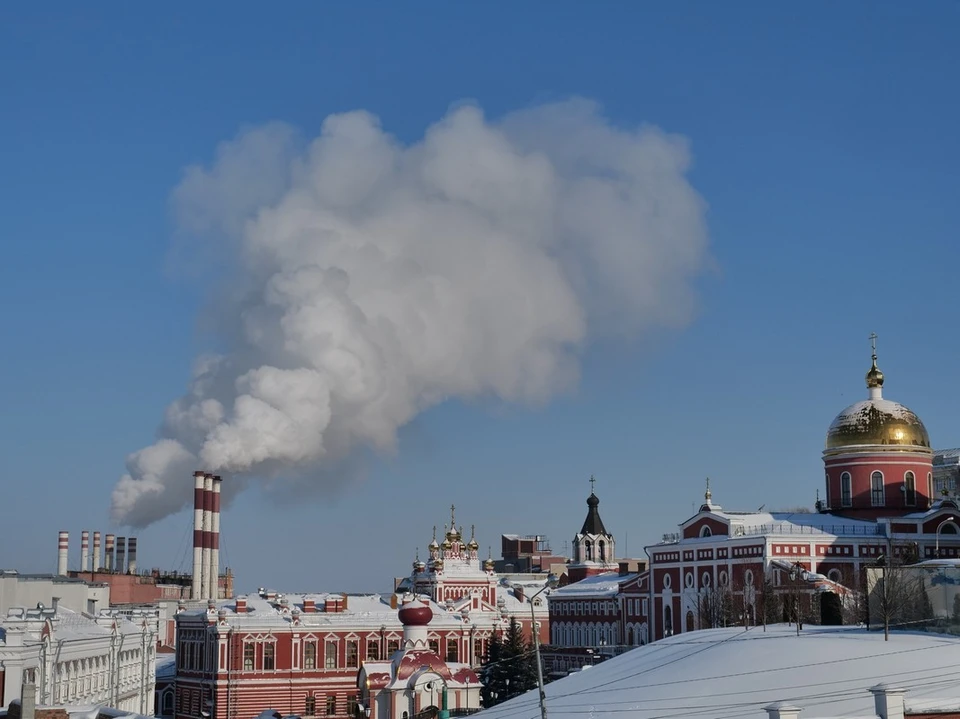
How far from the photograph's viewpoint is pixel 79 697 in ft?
149

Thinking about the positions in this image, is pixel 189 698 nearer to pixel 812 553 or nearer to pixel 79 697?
pixel 79 697

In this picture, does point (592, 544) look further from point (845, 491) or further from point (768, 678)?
point (768, 678)

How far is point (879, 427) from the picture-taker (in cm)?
6053

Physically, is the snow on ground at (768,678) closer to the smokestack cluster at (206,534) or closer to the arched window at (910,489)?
the arched window at (910,489)

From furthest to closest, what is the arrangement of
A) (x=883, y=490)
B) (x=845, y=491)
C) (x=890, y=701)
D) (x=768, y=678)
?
(x=845, y=491)
(x=883, y=490)
(x=768, y=678)
(x=890, y=701)

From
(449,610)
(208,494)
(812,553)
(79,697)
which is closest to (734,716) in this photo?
(79,697)

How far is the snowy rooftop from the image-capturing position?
74812mm

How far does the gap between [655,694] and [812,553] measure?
109ft

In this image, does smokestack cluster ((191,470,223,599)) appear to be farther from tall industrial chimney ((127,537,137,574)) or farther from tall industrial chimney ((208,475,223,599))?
tall industrial chimney ((127,537,137,574))

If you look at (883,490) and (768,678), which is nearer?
(768,678)

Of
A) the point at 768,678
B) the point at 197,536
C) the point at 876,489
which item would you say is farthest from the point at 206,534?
the point at 768,678

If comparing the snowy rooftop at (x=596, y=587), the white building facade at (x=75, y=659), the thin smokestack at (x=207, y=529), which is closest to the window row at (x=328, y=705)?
the white building facade at (x=75, y=659)

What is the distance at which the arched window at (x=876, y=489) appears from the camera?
6044 cm

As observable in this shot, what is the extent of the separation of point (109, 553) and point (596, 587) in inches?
1682
